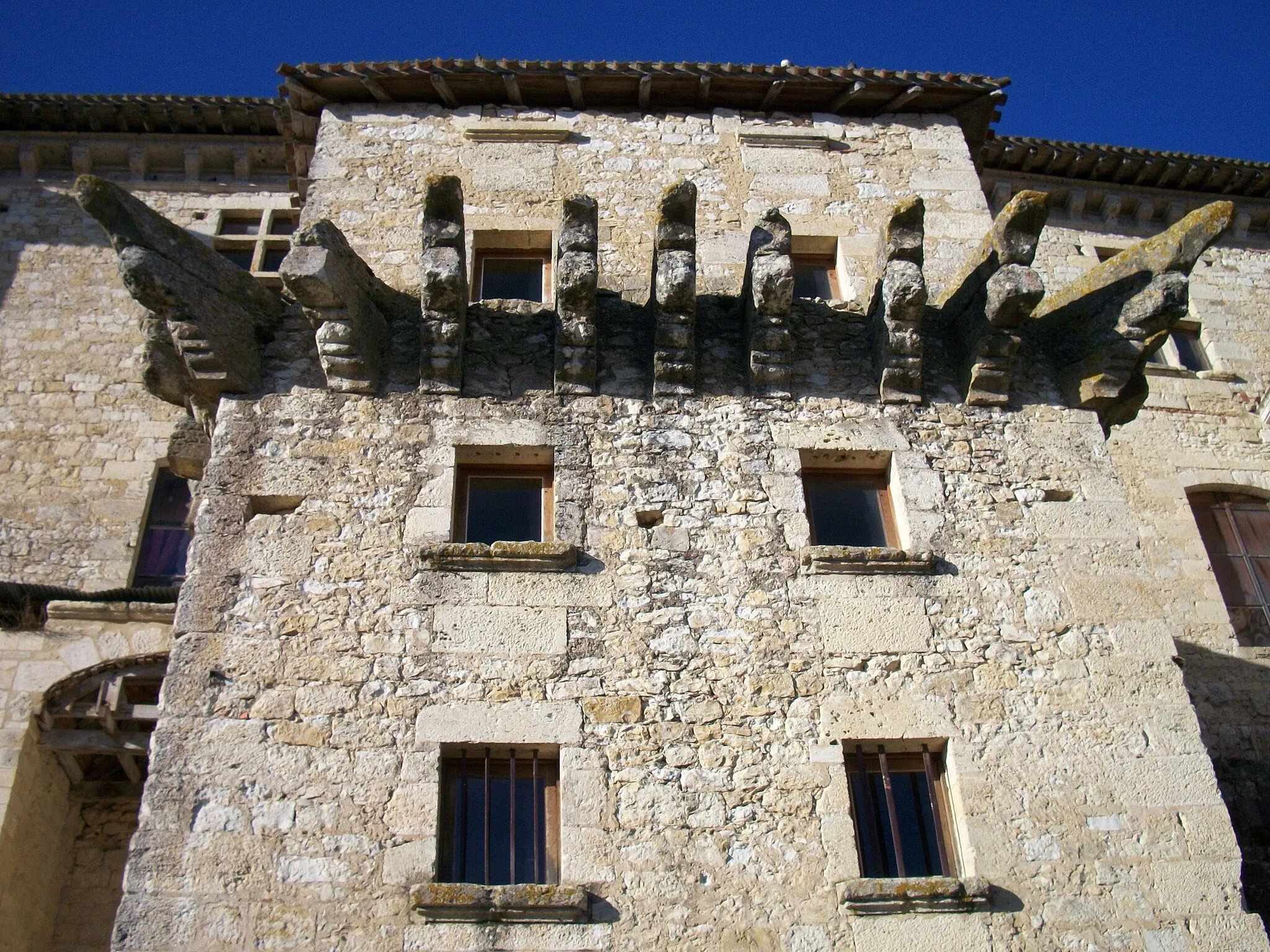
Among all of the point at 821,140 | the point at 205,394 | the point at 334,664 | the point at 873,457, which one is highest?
the point at 821,140

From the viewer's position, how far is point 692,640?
6270 millimetres

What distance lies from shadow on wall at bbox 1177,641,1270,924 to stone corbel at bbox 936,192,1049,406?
2.83 metres

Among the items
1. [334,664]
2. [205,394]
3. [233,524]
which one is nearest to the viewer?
Result: [334,664]

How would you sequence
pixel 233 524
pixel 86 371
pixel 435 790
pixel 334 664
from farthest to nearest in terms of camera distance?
pixel 86 371, pixel 233 524, pixel 334 664, pixel 435 790

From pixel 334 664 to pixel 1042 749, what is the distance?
3.80 m

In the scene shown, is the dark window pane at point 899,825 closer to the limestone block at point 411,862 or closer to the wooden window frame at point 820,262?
the limestone block at point 411,862

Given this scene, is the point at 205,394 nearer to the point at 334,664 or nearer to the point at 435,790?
the point at 334,664

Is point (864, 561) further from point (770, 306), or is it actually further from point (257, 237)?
point (257, 237)

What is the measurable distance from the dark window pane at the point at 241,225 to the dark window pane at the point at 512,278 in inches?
205

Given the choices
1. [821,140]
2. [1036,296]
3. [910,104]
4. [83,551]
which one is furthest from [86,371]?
[1036,296]

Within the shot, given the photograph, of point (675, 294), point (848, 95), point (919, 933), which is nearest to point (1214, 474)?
point (848, 95)

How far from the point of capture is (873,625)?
21.0ft

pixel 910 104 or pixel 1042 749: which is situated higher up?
pixel 910 104

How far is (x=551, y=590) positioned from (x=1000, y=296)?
3382 millimetres
